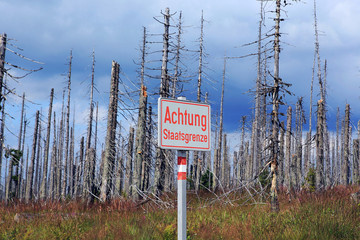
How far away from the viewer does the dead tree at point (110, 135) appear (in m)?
15.9

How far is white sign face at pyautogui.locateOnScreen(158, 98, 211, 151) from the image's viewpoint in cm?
452

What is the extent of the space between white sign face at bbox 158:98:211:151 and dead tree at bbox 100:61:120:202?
1135 cm

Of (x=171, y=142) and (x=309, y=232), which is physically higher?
(x=171, y=142)

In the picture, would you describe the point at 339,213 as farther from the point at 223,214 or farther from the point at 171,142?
the point at 171,142

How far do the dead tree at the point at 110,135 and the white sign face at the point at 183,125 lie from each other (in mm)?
11351

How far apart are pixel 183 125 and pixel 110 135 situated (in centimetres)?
1191

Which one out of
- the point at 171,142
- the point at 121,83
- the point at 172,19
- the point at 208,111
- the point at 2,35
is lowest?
the point at 171,142

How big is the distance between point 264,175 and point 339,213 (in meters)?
22.5

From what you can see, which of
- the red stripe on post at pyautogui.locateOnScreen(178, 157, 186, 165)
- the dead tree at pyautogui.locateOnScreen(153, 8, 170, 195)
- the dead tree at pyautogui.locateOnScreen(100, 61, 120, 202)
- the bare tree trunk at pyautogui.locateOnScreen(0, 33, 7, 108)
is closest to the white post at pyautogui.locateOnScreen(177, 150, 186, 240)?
the red stripe on post at pyautogui.locateOnScreen(178, 157, 186, 165)

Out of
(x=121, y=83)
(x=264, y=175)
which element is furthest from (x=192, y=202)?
(x=264, y=175)

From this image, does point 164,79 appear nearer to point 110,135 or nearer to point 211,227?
point 110,135

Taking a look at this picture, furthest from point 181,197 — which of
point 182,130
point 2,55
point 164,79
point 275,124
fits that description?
point 164,79

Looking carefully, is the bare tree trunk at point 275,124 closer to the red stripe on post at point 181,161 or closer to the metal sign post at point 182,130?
the metal sign post at point 182,130

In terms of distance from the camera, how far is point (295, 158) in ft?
116
